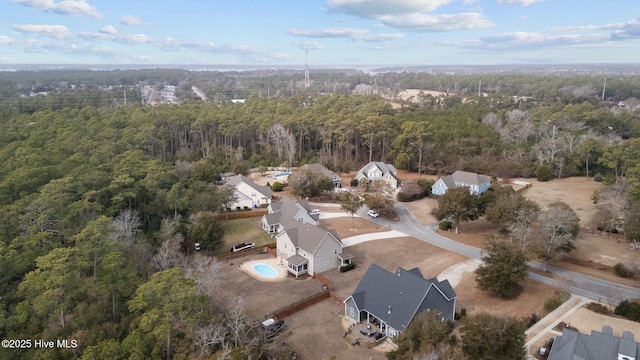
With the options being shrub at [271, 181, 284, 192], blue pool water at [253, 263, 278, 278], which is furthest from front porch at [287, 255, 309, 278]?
shrub at [271, 181, 284, 192]

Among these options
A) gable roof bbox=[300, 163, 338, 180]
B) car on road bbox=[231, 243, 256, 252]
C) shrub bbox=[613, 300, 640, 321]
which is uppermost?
gable roof bbox=[300, 163, 338, 180]

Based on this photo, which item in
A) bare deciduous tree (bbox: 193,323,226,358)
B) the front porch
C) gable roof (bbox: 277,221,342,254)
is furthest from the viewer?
gable roof (bbox: 277,221,342,254)

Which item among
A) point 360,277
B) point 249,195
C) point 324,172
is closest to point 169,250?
point 360,277

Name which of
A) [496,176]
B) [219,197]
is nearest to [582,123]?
[496,176]

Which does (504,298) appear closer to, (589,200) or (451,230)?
(451,230)

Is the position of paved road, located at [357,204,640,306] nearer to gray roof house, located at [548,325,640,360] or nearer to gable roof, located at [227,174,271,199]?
gray roof house, located at [548,325,640,360]

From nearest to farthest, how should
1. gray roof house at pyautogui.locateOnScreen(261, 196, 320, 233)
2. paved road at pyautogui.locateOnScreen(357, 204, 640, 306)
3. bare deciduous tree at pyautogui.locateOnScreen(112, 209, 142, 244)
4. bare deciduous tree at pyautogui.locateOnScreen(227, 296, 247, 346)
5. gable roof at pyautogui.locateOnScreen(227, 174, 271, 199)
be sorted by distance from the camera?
bare deciduous tree at pyautogui.locateOnScreen(227, 296, 247, 346) < bare deciduous tree at pyautogui.locateOnScreen(112, 209, 142, 244) < paved road at pyautogui.locateOnScreen(357, 204, 640, 306) < gray roof house at pyautogui.locateOnScreen(261, 196, 320, 233) < gable roof at pyautogui.locateOnScreen(227, 174, 271, 199)

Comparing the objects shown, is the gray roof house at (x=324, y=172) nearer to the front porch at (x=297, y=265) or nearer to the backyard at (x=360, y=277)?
the backyard at (x=360, y=277)

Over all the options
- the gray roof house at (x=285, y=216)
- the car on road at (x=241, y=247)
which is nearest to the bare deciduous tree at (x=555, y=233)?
the gray roof house at (x=285, y=216)
